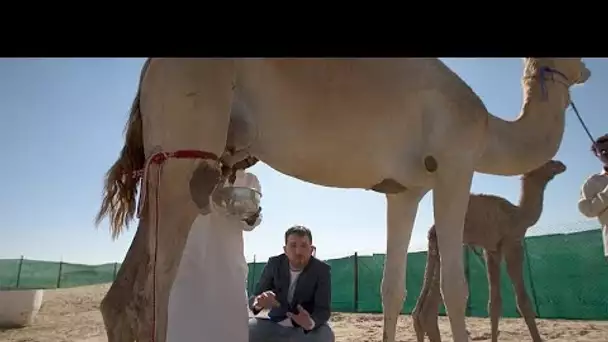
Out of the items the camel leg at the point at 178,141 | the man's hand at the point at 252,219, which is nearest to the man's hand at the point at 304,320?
the man's hand at the point at 252,219

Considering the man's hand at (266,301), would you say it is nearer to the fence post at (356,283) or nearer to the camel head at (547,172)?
the camel head at (547,172)

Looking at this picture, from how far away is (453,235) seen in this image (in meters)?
3.82

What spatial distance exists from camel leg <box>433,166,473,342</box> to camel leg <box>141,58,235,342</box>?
5.45ft

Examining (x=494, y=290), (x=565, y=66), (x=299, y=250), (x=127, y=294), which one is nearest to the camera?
(x=127, y=294)

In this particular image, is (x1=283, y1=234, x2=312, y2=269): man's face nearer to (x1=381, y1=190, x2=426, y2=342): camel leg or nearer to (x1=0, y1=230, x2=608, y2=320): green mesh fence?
(x1=381, y1=190, x2=426, y2=342): camel leg

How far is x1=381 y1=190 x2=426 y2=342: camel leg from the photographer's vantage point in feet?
14.3

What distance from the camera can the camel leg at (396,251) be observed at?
4.35 metres

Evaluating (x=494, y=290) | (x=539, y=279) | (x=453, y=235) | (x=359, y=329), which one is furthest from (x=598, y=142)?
(x=539, y=279)

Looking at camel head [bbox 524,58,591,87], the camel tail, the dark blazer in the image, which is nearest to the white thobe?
the dark blazer

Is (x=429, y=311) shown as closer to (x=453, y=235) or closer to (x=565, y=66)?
(x=453, y=235)

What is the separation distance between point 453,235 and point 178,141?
1.95 m
